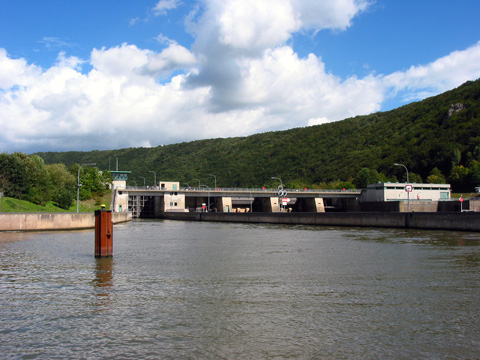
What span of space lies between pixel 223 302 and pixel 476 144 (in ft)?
464

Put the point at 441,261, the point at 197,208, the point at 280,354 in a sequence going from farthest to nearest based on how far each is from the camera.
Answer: the point at 197,208 → the point at 441,261 → the point at 280,354

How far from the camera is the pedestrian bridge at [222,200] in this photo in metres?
105

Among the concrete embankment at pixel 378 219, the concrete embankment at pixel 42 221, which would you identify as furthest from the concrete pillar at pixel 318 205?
the concrete embankment at pixel 42 221

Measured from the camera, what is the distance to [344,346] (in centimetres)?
938

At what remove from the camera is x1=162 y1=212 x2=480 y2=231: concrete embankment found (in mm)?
43000

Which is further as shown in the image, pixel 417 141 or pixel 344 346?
pixel 417 141

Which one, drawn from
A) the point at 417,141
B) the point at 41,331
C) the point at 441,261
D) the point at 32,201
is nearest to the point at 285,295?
the point at 41,331

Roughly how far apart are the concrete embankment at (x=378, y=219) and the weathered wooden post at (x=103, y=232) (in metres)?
33.4

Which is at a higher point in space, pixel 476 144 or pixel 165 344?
pixel 476 144

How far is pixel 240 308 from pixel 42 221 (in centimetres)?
3749

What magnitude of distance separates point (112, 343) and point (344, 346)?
4909mm

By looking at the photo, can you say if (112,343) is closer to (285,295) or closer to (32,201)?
(285,295)

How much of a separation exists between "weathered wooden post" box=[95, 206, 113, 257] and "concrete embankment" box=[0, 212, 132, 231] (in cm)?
2388

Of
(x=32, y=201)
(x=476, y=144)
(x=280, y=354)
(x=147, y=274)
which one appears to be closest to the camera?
(x=280, y=354)
